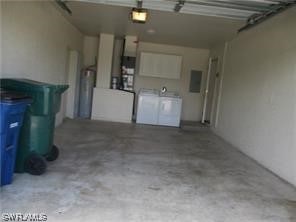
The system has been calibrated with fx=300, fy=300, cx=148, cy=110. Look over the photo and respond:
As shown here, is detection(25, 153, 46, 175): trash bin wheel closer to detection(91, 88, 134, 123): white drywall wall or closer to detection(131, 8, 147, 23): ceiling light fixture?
detection(131, 8, 147, 23): ceiling light fixture

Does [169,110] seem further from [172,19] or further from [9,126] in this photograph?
[9,126]

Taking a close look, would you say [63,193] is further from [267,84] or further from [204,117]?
[204,117]

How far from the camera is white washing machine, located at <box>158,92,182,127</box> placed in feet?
29.1

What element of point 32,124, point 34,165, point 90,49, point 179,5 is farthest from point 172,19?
point 90,49

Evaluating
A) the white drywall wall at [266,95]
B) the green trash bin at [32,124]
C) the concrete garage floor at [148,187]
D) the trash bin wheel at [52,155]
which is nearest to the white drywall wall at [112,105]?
the concrete garage floor at [148,187]

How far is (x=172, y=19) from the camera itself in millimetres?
6184

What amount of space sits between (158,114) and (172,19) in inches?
133

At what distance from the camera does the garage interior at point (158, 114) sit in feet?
10.7

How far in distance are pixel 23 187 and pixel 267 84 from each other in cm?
419

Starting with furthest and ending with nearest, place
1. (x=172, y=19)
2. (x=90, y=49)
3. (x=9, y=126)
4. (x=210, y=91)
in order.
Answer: (x=90, y=49)
(x=210, y=91)
(x=172, y=19)
(x=9, y=126)

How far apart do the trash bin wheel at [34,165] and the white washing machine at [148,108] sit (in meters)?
5.35

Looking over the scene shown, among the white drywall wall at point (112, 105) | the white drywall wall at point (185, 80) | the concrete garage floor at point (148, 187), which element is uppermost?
the white drywall wall at point (185, 80)

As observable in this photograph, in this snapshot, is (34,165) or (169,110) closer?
(34,165)

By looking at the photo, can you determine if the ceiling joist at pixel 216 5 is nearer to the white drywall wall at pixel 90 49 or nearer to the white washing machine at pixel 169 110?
the white washing machine at pixel 169 110
